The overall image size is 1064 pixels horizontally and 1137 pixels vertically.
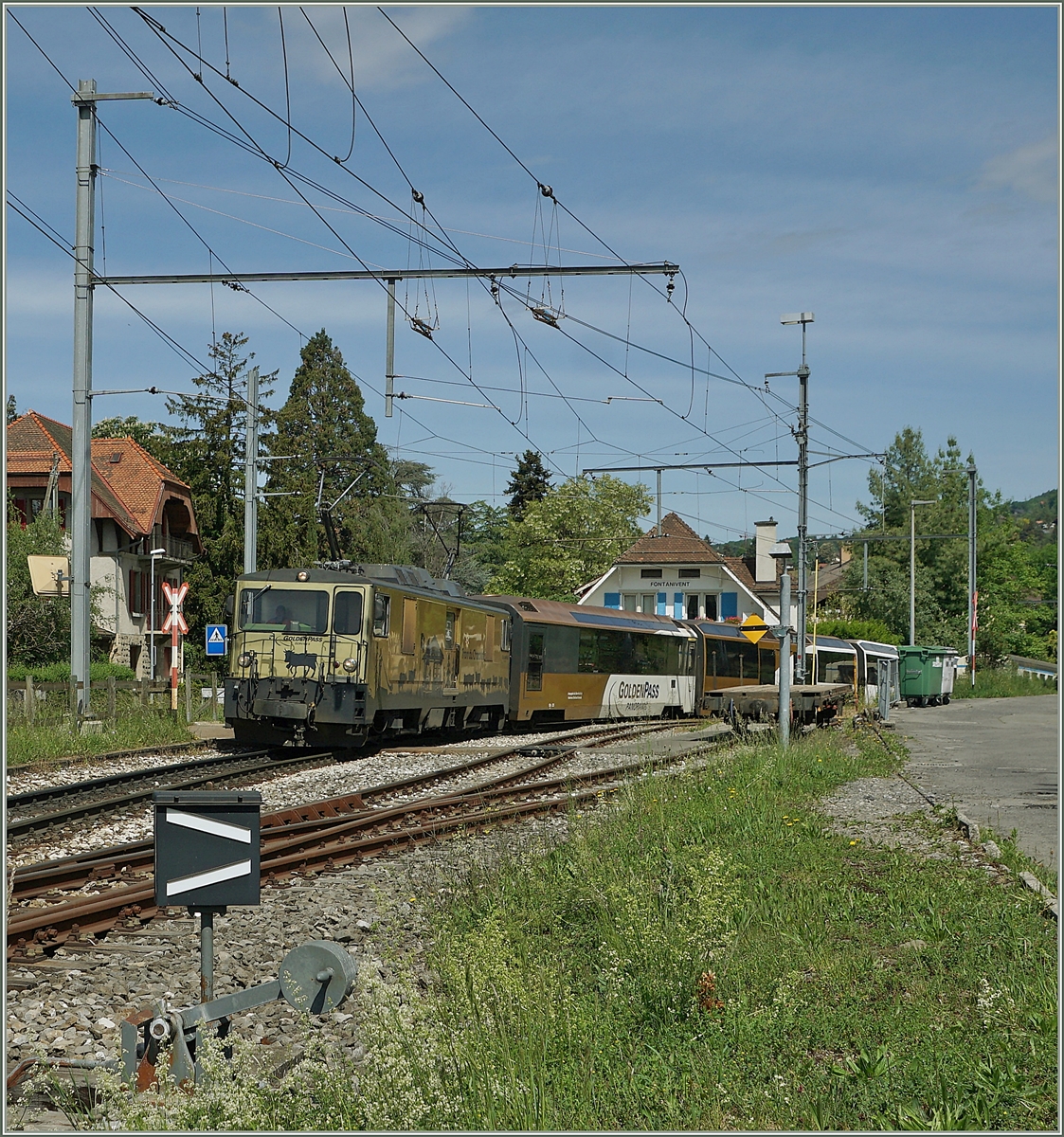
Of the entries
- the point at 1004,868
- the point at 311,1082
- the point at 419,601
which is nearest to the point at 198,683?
the point at 419,601

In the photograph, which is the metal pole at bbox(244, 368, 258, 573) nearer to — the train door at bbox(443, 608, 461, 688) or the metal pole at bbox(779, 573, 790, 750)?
the train door at bbox(443, 608, 461, 688)

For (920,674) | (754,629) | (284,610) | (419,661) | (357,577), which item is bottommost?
(920,674)

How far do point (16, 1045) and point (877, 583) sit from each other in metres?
68.5

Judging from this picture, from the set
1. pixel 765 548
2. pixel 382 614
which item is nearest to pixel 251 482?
pixel 382 614

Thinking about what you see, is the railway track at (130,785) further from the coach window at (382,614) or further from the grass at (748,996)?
the grass at (748,996)

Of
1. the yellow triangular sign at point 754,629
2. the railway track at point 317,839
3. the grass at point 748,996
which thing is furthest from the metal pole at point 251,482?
the grass at point 748,996

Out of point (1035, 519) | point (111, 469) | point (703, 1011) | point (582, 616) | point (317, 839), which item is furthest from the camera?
point (1035, 519)

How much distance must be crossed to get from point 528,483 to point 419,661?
68077 mm

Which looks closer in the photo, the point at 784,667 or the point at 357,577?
the point at 784,667

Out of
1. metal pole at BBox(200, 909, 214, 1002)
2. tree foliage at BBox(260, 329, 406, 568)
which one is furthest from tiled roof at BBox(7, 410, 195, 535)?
metal pole at BBox(200, 909, 214, 1002)

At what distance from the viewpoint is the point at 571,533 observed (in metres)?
71.6

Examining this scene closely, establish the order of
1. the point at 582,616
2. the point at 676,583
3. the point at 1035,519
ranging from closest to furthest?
the point at 582,616 < the point at 676,583 < the point at 1035,519

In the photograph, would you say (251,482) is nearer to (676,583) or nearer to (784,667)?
(784,667)

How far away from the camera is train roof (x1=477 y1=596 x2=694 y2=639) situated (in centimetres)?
2738
